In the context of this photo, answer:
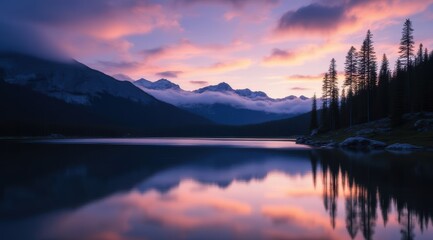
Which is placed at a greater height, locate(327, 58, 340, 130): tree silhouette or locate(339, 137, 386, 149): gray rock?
locate(327, 58, 340, 130): tree silhouette

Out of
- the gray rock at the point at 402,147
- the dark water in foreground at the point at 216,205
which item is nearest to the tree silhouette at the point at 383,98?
the gray rock at the point at 402,147

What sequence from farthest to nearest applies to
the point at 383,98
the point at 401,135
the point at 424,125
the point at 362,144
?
the point at 383,98
the point at 362,144
the point at 401,135
the point at 424,125

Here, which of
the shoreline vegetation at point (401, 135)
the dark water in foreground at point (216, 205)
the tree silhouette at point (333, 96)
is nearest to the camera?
the dark water in foreground at point (216, 205)

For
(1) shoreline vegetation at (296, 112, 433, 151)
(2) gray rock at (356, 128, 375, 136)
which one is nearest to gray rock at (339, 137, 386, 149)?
(1) shoreline vegetation at (296, 112, 433, 151)

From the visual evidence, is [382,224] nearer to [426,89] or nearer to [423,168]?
[423,168]

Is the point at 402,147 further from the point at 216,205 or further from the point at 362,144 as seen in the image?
the point at 216,205

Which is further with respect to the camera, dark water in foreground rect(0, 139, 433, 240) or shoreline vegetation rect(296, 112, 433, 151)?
→ shoreline vegetation rect(296, 112, 433, 151)

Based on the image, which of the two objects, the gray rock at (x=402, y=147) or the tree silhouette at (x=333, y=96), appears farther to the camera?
the tree silhouette at (x=333, y=96)

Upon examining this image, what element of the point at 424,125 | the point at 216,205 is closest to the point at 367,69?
the point at 424,125

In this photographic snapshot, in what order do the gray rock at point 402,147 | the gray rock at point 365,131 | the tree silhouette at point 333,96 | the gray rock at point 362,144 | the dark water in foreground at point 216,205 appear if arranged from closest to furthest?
the dark water in foreground at point 216,205, the gray rock at point 402,147, the gray rock at point 362,144, the gray rock at point 365,131, the tree silhouette at point 333,96

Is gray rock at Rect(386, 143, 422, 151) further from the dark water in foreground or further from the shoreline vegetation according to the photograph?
the dark water in foreground

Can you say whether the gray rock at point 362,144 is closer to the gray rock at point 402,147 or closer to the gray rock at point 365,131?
the gray rock at point 402,147

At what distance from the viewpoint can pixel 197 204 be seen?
2084cm

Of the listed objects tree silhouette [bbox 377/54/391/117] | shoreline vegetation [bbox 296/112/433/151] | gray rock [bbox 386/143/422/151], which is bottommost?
gray rock [bbox 386/143/422/151]
